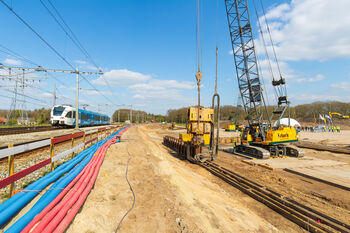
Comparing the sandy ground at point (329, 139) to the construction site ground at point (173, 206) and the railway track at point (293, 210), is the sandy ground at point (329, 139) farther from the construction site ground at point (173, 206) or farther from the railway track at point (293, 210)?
the railway track at point (293, 210)

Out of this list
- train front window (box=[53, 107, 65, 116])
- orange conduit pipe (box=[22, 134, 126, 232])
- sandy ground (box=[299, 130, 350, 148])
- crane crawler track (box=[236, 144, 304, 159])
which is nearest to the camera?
→ orange conduit pipe (box=[22, 134, 126, 232])

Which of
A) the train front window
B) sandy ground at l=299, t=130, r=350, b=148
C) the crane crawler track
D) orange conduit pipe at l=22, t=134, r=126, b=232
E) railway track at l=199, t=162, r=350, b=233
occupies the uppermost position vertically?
the train front window

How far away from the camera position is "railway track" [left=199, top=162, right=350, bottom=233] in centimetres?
411

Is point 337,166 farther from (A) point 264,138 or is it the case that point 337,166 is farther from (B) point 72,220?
(B) point 72,220

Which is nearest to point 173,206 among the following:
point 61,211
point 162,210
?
point 162,210

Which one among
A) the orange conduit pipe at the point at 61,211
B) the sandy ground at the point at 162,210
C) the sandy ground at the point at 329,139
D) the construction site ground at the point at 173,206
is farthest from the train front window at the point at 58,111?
the sandy ground at the point at 329,139

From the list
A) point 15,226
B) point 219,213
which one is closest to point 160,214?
point 219,213

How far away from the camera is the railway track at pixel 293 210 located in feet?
13.5

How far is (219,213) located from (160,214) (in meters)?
1.45

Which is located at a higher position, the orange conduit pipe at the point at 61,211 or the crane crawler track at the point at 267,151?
the orange conduit pipe at the point at 61,211

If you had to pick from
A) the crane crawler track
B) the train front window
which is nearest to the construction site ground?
the crane crawler track

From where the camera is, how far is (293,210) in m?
4.75

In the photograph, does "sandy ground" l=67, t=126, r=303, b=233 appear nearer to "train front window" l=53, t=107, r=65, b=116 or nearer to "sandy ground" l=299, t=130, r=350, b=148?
"train front window" l=53, t=107, r=65, b=116

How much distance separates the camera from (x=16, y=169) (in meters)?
5.23
